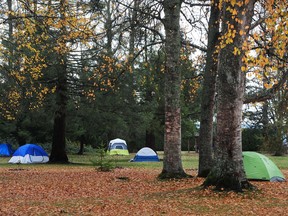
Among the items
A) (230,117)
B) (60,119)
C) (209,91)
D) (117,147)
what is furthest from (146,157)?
(230,117)

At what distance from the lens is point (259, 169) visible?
A: 43.3ft

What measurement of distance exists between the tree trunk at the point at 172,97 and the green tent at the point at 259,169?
7.50ft

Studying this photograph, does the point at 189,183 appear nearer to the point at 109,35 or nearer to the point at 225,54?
the point at 225,54

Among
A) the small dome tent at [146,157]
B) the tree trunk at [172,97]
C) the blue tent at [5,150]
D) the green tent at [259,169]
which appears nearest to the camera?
the tree trunk at [172,97]

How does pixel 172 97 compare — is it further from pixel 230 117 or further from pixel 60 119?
pixel 60 119

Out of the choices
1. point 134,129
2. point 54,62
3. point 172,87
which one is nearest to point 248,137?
point 134,129

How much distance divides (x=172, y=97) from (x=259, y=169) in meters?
3.69

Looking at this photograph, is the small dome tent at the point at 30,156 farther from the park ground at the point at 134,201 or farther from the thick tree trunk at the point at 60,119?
the park ground at the point at 134,201

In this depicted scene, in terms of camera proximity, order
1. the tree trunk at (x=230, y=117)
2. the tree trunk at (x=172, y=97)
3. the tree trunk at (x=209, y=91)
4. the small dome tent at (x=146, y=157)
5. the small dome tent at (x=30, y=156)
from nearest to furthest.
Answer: the tree trunk at (x=230, y=117)
the tree trunk at (x=172, y=97)
the tree trunk at (x=209, y=91)
the small dome tent at (x=30, y=156)
the small dome tent at (x=146, y=157)

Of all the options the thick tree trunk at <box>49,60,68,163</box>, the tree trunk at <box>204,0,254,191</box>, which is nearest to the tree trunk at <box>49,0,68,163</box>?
the thick tree trunk at <box>49,60,68,163</box>

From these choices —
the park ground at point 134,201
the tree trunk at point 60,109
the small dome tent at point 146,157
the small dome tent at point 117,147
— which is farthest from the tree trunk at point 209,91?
the small dome tent at point 117,147

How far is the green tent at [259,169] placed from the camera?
13.1 meters

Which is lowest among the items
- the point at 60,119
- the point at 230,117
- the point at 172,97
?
the point at 230,117

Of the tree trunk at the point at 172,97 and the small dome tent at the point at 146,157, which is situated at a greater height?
the tree trunk at the point at 172,97
